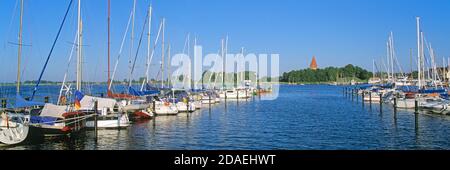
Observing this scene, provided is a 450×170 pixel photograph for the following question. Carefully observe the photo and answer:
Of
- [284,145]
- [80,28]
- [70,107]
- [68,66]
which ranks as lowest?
[284,145]

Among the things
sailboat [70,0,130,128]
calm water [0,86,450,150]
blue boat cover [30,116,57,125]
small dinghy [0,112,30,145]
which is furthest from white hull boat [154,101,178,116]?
small dinghy [0,112,30,145]

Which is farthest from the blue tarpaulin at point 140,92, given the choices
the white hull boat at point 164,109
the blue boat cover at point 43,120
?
the blue boat cover at point 43,120

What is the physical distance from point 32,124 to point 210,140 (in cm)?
1202

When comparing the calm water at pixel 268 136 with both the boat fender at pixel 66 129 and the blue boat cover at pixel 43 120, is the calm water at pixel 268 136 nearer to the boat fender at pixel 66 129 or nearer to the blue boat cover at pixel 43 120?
the boat fender at pixel 66 129

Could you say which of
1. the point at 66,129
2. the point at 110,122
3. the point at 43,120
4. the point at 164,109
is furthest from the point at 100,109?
the point at 164,109

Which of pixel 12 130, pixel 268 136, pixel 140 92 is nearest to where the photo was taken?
pixel 12 130

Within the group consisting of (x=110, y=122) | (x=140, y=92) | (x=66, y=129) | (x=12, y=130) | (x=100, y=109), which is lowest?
(x=110, y=122)

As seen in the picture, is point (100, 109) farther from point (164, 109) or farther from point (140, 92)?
point (140, 92)

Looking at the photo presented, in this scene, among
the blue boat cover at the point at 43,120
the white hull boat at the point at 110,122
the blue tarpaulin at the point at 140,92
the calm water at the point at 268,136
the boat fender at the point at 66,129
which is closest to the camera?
the calm water at the point at 268,136

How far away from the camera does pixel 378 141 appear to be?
28531mm

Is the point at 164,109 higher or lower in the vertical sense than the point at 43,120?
lower

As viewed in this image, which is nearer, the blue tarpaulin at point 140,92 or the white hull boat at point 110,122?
the white hull boat at point 110,122
